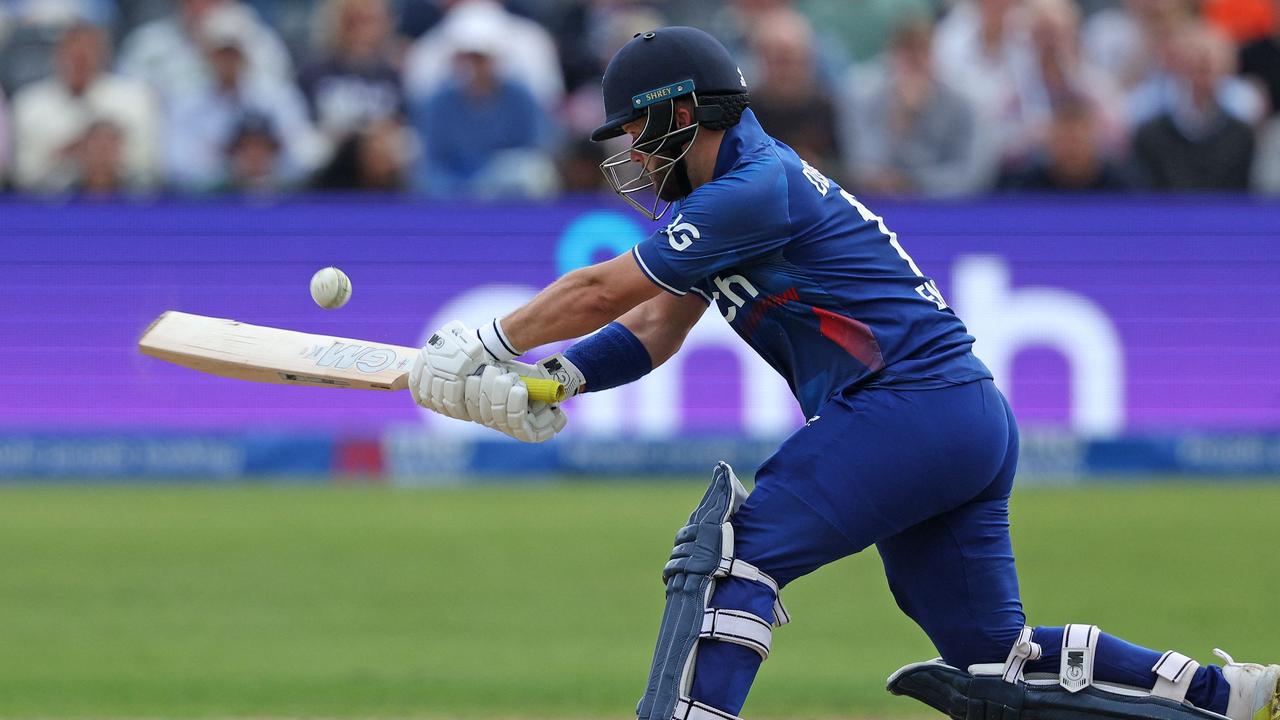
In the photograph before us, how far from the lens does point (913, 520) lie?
444 cm

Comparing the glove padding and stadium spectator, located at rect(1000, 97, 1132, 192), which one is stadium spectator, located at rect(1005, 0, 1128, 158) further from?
the glove padding

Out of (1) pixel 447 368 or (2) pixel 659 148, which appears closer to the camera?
(1) pixel 447 368

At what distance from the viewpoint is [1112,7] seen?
47.2ft

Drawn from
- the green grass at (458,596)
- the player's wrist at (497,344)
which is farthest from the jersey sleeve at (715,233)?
the green grass at (458,596)

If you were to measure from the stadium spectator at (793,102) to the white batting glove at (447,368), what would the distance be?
7.49 meters

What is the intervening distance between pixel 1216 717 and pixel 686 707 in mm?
1327

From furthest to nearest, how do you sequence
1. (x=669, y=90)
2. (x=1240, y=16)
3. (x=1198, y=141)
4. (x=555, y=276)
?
(x=1240, y=16), (x=1198, y=141), (x=555, y=276), (x=669, y=90)

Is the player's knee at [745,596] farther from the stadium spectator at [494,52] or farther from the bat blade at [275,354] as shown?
the stadium spectator at [494,52]

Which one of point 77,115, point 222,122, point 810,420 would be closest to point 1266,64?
point 222,122

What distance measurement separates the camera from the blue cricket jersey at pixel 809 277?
432 cm

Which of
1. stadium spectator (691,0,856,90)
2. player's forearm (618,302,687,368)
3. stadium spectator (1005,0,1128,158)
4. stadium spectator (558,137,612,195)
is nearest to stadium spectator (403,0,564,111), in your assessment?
stadium spectator (558,137,612,195)

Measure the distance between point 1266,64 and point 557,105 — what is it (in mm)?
4879

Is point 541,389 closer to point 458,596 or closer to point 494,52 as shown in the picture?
point 458,596

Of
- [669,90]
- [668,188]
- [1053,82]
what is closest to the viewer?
[669,90]
